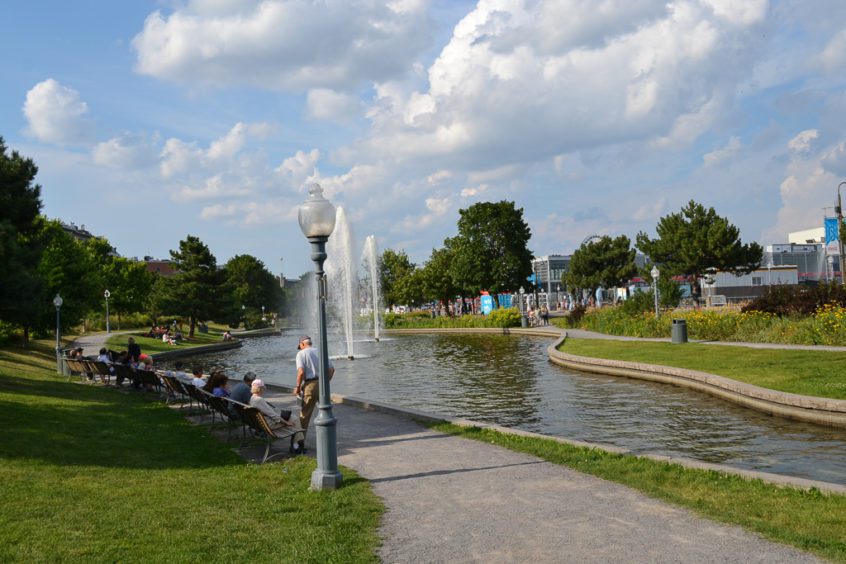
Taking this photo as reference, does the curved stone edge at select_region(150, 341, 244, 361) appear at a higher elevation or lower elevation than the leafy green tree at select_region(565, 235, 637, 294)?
lower

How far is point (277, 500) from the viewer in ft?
25.1

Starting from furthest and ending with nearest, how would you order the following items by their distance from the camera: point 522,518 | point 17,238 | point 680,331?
point 680,331, point 17,238, point 522,518

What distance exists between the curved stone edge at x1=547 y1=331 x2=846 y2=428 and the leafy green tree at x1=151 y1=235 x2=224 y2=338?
4130cm

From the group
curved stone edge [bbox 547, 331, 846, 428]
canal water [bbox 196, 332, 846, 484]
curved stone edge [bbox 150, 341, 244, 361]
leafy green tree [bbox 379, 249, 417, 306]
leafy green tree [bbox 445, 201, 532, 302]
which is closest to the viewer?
canal water [bbox 196, 332, 846, 484]

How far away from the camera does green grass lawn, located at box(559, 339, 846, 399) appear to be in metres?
15.1

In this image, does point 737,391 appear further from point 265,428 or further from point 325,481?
point 325,481

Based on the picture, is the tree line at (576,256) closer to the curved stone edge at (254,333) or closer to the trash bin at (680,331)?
the curved stone edge at (254,333)

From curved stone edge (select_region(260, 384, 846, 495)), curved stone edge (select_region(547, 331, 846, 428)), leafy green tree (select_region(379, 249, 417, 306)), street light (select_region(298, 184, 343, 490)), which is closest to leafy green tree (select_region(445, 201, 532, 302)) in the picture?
leafy green tree (select_region(379, 249, 417, 306))

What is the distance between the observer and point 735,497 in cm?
723

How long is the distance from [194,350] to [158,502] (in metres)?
38.1

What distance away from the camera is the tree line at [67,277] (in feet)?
59.7

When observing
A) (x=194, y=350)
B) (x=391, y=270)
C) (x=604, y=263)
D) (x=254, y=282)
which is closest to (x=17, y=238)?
(x=194, y=350)

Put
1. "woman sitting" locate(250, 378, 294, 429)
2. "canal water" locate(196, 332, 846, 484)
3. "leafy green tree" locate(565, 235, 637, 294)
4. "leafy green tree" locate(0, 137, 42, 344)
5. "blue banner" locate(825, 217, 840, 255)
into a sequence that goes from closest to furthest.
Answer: "woman sitting" locate(250, 378, 294, 429), "canal water" locate(196, 332, 846, 484), "leafy green tree" locate(0, 137, 42, 344), "blue banner" locate(825, 217, 840, 255), "leafy green tree" locate(565, 235, 637, 294)

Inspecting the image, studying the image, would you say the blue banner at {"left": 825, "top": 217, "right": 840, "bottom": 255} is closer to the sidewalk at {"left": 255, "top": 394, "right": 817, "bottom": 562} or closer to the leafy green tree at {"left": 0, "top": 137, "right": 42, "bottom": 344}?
the sidewalk at {"left": 255, "top": 394, "right": 817, "bottom": 562}
